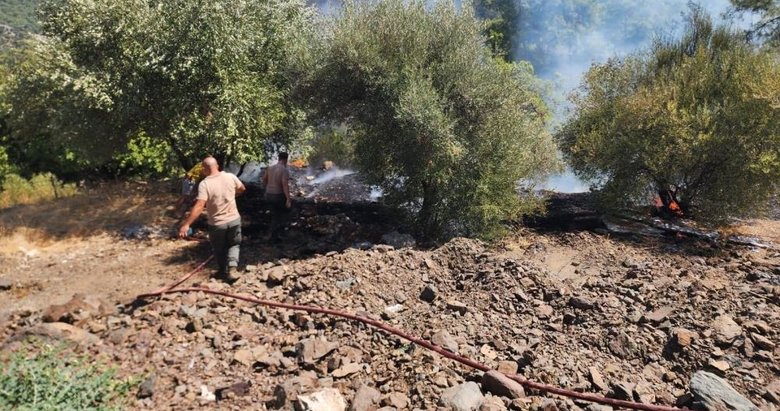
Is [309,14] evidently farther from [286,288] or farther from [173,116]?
[286,288]

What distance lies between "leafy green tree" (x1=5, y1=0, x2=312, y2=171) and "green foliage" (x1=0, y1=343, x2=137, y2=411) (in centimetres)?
524

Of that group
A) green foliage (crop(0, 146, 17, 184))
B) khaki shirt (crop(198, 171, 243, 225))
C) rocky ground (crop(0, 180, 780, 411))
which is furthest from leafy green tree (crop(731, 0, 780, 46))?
green foliage (crop(0, 146, 17, 184))

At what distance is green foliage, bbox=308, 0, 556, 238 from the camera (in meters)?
9.34

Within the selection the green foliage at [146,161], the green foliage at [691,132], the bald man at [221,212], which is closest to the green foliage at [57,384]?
the bald man at [221,212]

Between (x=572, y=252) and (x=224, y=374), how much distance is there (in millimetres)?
8051

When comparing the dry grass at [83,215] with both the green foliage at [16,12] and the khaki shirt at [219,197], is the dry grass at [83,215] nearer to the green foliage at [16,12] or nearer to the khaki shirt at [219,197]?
the khaki shirt at [219,197]

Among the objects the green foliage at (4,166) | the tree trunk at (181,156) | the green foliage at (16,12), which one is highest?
the green foliage at (16,12)

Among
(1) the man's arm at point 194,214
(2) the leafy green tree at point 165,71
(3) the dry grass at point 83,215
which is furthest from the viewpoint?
(3) the dry grass at point 83,215

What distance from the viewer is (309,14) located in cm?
1158

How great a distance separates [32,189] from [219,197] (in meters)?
9.26

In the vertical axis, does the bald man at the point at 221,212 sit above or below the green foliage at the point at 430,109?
below

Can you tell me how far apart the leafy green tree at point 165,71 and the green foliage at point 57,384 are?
5241 mm

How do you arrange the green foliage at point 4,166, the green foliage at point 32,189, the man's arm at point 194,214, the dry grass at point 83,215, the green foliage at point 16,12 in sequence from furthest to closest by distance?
1. the green foliage at point 16,12
2. the green foliage at point 4,166
3. the green foliage at point 32,189
4. the dry grass at point 83,215
5. the man's arm at point 194,214

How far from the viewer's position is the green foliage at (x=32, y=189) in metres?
12.1
